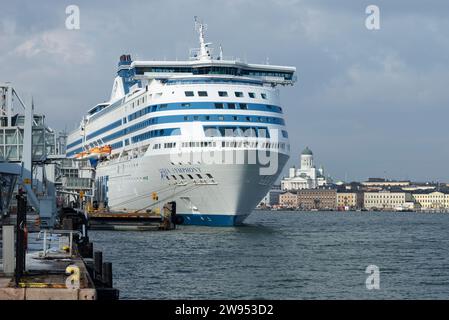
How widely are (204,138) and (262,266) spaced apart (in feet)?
72.3

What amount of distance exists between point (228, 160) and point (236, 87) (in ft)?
24.8

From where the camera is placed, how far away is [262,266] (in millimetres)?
37438

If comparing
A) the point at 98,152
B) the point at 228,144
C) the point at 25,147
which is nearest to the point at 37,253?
the point at 25,147

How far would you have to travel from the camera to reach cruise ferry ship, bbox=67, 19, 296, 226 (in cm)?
5753

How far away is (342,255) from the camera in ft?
145

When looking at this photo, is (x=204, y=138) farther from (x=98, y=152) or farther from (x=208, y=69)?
(x=98, y=152)

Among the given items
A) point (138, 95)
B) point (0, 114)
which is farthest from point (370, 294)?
point (138, 95)

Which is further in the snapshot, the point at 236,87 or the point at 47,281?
the point at 236,87

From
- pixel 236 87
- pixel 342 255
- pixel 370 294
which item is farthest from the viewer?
pixel 236 87

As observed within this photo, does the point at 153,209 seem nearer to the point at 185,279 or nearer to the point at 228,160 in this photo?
the point at 228,160

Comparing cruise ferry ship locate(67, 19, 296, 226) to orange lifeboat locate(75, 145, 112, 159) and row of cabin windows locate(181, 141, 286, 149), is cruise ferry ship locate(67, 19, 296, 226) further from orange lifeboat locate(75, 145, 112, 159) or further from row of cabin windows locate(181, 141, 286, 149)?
orange lifeboat locate(75, 145, 112, 159)

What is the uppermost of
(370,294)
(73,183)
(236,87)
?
(236,87)

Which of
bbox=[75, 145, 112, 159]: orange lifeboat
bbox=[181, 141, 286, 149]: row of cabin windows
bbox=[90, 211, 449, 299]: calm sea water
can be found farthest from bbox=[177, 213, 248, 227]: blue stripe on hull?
bbox=[75, 145, 112, 159]: orange lifeboat

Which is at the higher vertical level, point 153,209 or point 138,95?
point 138,95
